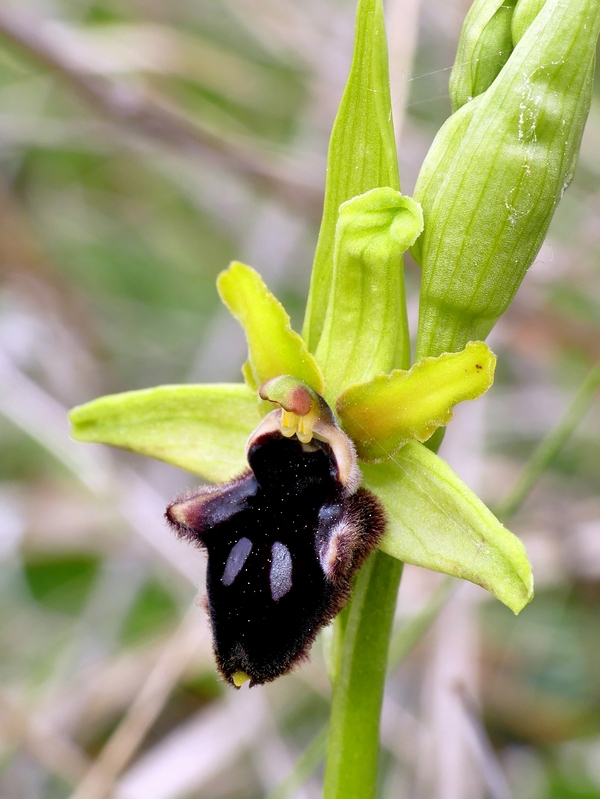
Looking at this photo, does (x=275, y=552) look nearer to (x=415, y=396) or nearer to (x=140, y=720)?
(x=415, y=396)

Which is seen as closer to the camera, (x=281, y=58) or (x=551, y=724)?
(x=551, y=724)

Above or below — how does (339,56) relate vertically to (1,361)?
above

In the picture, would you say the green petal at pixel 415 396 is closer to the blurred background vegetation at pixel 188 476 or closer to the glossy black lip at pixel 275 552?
the glossy black lip at pixel 275 552

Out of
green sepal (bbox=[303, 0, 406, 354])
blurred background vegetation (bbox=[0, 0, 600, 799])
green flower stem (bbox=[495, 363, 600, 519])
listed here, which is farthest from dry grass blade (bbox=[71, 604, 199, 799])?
green sepal (bbox=[303, 0, 406, 354])

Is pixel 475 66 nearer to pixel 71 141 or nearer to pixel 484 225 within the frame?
pixel 484 225

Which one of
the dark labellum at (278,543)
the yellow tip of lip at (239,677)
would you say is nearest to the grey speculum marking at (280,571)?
the dark labellum at (278,543)

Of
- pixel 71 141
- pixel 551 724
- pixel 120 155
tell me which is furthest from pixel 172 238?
pixel 551 724
